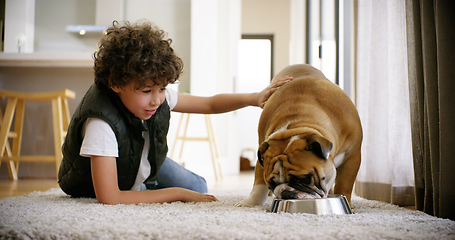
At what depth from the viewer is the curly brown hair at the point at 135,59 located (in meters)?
1.38

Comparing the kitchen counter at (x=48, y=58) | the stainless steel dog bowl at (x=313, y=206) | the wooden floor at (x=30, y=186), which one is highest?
the kitchen counter at (x=48, y=58)

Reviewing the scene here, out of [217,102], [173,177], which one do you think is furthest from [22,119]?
[217,102]

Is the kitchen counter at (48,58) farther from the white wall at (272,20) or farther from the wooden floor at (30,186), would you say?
the white wall at (272,20)

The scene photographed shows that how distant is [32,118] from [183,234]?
3.45 m

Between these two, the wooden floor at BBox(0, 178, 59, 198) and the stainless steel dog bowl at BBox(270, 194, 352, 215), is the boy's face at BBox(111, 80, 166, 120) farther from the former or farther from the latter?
the wooden floor at BBox(0, 178, 59, 198)

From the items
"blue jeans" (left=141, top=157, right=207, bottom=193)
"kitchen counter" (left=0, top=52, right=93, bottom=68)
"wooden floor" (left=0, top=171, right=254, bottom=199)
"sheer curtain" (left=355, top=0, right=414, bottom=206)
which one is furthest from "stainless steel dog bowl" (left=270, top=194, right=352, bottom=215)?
"kitchen counter" (left=0, top=52, right=93, bottom=68)

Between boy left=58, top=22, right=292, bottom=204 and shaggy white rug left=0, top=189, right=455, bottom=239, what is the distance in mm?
178

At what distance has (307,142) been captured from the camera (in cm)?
123

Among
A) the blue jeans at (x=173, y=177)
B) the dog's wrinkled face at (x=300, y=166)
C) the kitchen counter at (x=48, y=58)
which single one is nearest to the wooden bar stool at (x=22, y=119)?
the kitchen counter at (x=48, y=58)

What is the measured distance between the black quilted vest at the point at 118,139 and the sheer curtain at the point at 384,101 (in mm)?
1033

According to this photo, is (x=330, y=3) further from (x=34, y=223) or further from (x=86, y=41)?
(x=34, y=223)

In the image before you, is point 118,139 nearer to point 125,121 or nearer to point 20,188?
point 125,121

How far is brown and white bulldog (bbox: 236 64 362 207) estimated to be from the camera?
123 centimetres

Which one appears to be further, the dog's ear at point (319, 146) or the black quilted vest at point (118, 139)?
the black quilted vest at point (118, 139)
